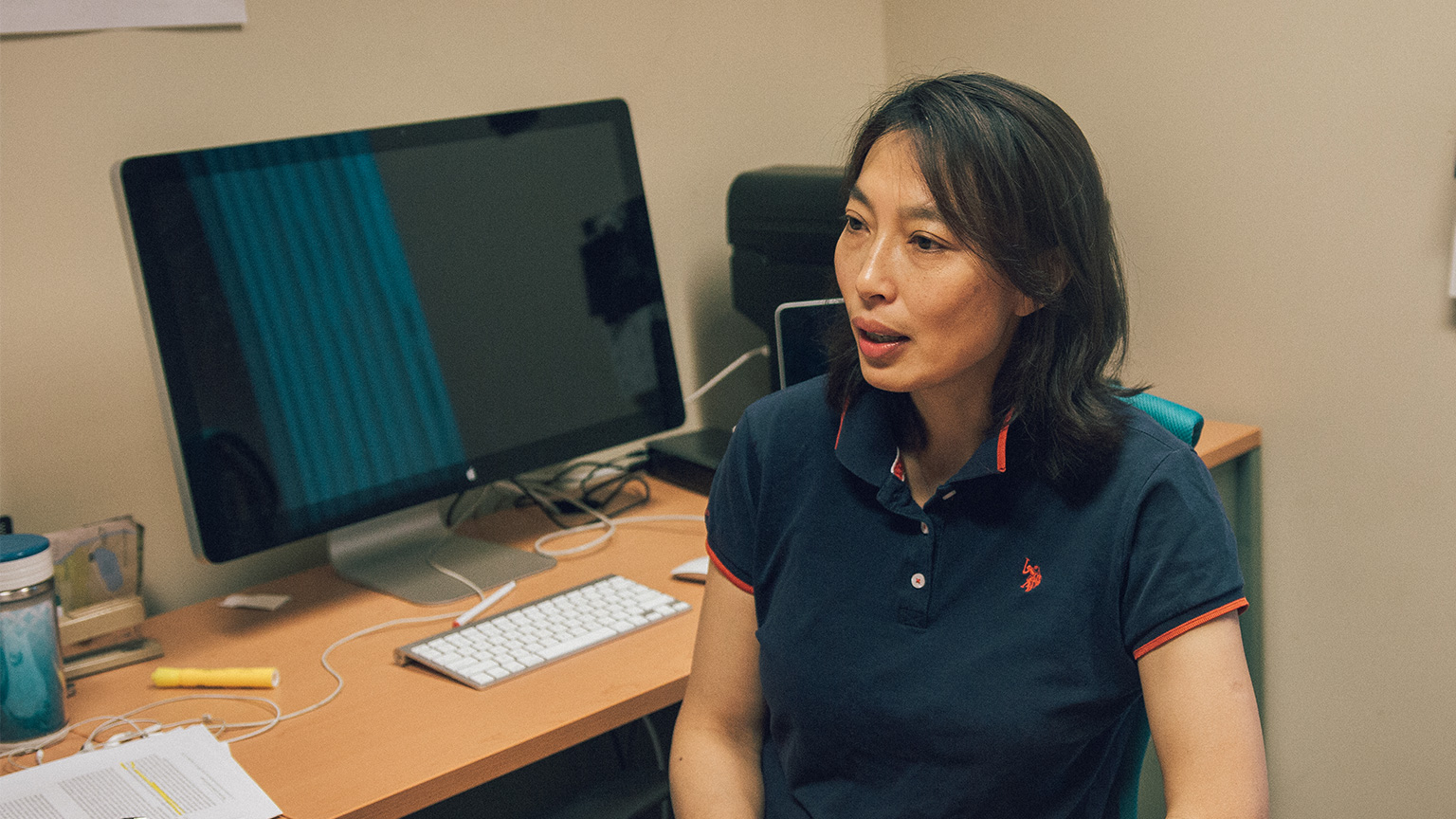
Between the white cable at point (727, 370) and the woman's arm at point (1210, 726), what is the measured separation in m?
1.12

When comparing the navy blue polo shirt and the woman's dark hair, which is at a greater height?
the woman's dark hair

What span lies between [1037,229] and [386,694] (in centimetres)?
80

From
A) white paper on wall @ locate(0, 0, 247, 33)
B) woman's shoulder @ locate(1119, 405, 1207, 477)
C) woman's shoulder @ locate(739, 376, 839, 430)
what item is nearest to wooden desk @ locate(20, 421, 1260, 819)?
woman's shoulder @ locate(739, 376, 839, 430)

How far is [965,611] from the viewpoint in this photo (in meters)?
1.03

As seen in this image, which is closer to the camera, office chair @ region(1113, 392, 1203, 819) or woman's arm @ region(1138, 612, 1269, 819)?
woman's arm @ region(1138, 612, 1269, 819)

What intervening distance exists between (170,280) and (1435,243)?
1.56 meters

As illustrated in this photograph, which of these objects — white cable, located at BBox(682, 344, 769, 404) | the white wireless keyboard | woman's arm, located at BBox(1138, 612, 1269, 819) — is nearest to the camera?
woman's arm, located at BBox(1138, 612, 1269, 819)

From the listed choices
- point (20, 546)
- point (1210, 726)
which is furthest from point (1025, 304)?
point (20, 546)

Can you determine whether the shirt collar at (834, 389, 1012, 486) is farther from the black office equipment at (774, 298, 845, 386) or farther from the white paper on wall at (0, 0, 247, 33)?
the white paper on wall at (0, 0, 247, 33)

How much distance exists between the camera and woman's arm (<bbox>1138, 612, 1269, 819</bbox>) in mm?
934

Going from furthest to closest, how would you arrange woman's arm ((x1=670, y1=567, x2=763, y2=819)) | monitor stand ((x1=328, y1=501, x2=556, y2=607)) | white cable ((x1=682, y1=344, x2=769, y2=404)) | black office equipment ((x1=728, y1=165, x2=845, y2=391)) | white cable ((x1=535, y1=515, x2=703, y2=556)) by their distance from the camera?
1. white cable ((x1=682, y1=344, x2=769, y2=404))
2. black office equipment ((x1=728, y1=165, x2=845, y2=391))
3. white cable ((x1=535, y1=515, x2=703, y2=556))
4. monitor stand ((x1=328, y1=501, x2=556, y2=607))
5. woman's arm ((x1=670, y1=567, x2=763, y2=819))

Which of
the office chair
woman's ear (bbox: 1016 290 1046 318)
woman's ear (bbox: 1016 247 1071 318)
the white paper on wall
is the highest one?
the white paper on wall

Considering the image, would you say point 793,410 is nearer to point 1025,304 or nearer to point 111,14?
point 1025,304

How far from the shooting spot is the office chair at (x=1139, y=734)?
1.09 meters
